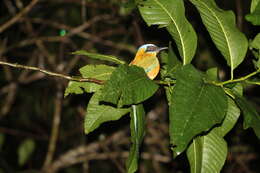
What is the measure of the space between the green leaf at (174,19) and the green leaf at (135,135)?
16.1 inches

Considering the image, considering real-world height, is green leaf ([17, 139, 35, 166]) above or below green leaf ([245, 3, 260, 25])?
below

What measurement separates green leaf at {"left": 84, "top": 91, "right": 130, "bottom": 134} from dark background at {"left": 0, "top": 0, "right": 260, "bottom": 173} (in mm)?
2260

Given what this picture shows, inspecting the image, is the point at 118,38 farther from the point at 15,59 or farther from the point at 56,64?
the point at 15,59

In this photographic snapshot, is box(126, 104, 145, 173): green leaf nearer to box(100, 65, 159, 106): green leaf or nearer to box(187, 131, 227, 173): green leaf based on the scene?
box(100, 65, 159, 106): green leaf

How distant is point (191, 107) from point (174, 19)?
619 millimetres

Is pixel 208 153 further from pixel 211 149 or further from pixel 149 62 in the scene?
pixel 149 62

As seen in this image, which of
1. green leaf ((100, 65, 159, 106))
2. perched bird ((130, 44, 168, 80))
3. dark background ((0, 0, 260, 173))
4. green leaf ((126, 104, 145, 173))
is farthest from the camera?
dark background ((0, 0, 260, 173))

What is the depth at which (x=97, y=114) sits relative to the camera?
199cm

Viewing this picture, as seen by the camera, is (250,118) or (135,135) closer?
(250,118)

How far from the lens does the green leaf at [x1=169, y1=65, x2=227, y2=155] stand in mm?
1427

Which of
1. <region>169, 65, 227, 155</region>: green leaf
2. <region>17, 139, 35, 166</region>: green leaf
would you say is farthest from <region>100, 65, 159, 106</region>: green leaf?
<region>17, 139, 35, 166</region>: green leaf

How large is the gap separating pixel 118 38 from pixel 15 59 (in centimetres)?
158

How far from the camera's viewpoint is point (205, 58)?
4.95 m

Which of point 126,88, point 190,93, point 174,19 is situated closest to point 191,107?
point 190,93
